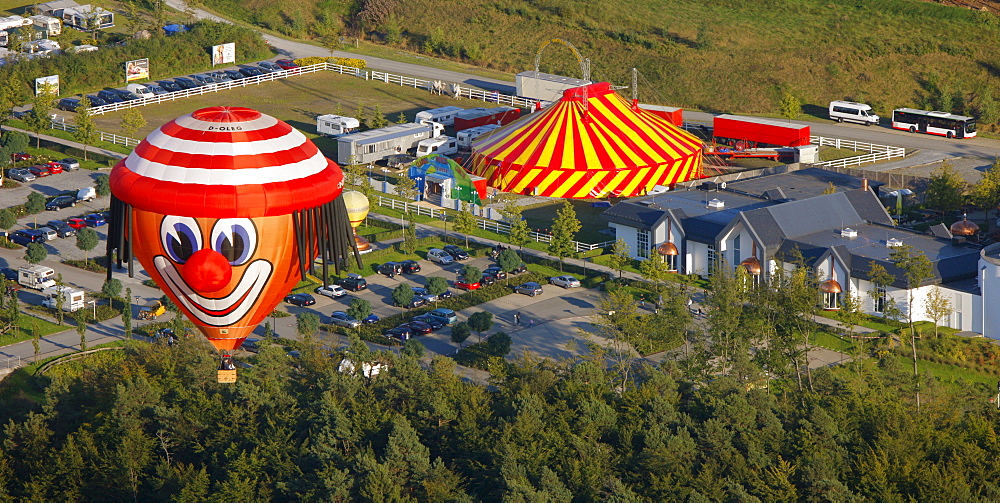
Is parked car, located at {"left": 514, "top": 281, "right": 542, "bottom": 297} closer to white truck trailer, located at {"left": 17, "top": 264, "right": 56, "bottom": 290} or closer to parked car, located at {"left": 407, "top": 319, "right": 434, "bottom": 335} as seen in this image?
parked car, located at {"left": 407, "top": 319, "right": 434, "bottom": 335}

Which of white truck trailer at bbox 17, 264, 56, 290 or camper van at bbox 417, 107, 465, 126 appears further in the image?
camper van at bbox 417, 107, 465, 126

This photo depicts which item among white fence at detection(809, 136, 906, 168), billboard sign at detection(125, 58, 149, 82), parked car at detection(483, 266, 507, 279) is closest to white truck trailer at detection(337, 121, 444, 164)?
parked car at detection(483, 266, 507, 279)

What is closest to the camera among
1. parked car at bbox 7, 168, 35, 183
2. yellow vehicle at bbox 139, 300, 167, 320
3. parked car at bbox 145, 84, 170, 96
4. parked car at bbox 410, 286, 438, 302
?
yellow vehicle at bbox 139, 300, 167, 320

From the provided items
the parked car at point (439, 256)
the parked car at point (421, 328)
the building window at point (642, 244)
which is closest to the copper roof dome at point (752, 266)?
the building window at point (642, 244)

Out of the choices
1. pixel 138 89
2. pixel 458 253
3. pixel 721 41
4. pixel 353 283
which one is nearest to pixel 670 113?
pixel 721 41

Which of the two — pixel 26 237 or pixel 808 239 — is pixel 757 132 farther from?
pixel 26 237

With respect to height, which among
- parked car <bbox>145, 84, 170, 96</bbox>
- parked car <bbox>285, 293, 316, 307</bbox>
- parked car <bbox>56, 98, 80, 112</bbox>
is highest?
parked car <bbox>145, 84, 170, 96</bbox>

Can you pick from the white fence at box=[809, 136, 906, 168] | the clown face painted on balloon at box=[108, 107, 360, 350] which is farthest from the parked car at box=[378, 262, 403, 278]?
the white fence at box=[809, 136, 906, 168]

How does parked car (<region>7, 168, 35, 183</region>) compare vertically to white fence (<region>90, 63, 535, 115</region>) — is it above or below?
below

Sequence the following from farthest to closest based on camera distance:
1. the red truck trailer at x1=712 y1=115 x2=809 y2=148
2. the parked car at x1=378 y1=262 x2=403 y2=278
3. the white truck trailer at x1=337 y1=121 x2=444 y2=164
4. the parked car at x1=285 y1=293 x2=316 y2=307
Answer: the red truck trailer at x1=712 y1=115 x2=809 y2=148 → the white truck trailer at x1=337 y1=121 x2=444 y2=164 → the parked car at x1=378 y1=262 x2=403 y2=278 → the parked car at x1=285 y1=293 x2=316 y2=307
